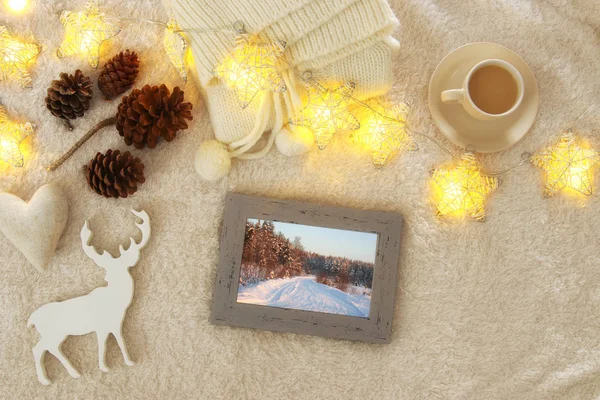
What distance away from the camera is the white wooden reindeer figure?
87 cm

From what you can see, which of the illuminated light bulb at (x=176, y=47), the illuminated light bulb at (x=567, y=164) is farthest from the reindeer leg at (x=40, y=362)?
the illuminated light bulb at (x=567, y=164)

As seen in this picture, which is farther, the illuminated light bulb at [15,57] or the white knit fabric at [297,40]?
the illuminated light bulb at [15,57]

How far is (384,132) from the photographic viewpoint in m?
0.87

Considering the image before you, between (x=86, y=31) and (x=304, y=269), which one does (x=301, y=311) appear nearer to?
(x=304, y=269)

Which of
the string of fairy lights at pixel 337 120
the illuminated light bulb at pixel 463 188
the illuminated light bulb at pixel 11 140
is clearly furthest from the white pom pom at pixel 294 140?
the illuminated light bulb at pixel 11 140

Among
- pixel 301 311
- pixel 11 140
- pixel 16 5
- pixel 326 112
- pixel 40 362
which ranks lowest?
pixel 40 362

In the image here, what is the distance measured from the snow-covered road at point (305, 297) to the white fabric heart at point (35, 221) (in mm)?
334

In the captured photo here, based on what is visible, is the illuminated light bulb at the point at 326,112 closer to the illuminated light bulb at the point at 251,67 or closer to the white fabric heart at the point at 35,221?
the illuminated light bulb at the point at 251,67

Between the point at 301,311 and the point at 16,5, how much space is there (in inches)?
29.0

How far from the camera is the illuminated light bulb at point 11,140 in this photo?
2.84 feet

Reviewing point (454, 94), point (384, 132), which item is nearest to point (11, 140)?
point (384, 132)

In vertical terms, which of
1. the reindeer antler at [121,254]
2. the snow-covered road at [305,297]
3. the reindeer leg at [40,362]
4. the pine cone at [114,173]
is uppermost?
the pine cone at [114,173]

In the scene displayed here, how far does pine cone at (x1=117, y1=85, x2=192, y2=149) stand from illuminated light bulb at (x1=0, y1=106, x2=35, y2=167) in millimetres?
177

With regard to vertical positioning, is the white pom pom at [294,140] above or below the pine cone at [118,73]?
below
